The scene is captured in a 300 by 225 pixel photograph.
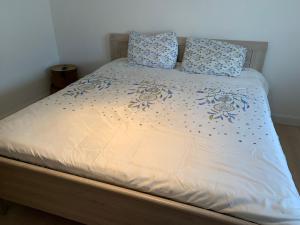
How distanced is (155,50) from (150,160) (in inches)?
62.4

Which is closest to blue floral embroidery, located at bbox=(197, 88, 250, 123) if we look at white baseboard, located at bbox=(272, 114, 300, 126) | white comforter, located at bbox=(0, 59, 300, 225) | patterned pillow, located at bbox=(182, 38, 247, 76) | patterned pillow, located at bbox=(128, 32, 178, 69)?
white comforter, located at bbox=(0, 59, 300, 225)

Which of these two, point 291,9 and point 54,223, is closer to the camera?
point 54,223

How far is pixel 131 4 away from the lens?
9.04 feet

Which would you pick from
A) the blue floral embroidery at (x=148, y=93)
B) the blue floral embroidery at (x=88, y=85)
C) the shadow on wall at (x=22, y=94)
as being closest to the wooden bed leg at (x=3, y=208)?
the blue floral embroidery at (x=88, y=85)

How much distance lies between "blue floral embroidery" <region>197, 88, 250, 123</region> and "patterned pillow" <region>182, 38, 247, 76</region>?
16.2 inches

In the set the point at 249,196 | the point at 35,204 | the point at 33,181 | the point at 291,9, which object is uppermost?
the point at 291,9

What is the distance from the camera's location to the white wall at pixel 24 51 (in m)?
2.63

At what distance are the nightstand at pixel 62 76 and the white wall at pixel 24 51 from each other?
20cm

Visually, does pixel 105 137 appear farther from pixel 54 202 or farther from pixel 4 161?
pixel 4 161

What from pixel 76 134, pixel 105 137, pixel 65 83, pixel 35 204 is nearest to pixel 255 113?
pixel 105 137

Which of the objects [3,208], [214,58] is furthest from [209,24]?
[3,208]

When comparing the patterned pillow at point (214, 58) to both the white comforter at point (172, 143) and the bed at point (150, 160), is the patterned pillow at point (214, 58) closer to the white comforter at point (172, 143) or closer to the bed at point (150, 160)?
the white comforter at point (172, 143)

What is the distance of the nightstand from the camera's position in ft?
9.87

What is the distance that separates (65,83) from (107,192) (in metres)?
2.10
